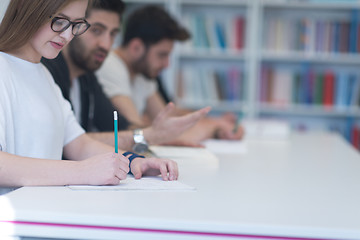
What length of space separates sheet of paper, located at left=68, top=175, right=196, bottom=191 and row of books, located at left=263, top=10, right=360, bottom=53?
292 cm

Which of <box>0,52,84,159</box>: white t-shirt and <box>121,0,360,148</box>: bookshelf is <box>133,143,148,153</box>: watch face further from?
<box>121,0,360,148</box>: bookshelf

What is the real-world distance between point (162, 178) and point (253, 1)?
286cm

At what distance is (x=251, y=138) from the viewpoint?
226 centimetres

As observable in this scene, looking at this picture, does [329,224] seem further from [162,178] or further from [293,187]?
[162,178]

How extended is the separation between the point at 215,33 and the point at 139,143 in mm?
2523

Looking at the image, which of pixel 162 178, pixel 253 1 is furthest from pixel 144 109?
pixel 162 178

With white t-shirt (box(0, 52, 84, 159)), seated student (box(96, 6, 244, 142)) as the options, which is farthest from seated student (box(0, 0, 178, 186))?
seated student (box(96, 6, 244, 142))

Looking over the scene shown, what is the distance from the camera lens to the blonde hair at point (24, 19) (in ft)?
3.50

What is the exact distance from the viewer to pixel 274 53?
3834mm

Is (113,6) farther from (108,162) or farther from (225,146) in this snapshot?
(108,162)

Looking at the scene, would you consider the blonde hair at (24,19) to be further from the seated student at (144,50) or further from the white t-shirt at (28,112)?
the seated student at (144,50)

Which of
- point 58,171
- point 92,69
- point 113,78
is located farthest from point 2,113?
point 113,78

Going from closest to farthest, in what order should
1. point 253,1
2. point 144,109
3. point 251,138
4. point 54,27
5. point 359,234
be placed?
point 359,234, point 54,27, point 251,138, point 144,109, point 253,1

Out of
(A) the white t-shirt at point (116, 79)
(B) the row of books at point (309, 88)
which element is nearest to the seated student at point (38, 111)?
(A) the white t-shirt at point (116, 79)
